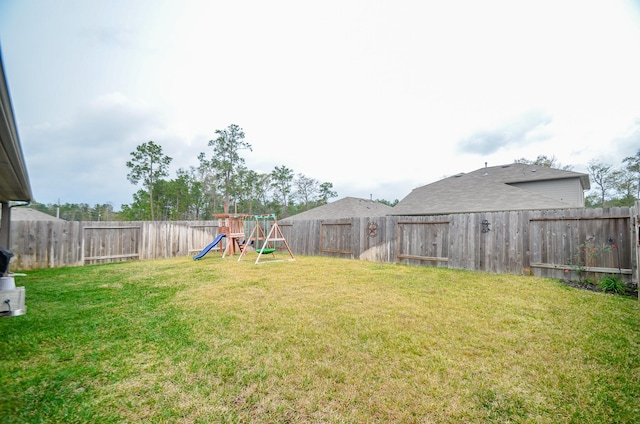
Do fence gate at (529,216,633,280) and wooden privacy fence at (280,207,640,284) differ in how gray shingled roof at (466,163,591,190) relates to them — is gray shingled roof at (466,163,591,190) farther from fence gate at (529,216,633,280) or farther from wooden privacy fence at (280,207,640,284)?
fence gate at (529,216,633,280)

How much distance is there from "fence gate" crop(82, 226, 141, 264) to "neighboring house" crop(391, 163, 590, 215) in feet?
41.7

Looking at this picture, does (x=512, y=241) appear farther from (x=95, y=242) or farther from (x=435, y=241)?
(x=95, y=242)

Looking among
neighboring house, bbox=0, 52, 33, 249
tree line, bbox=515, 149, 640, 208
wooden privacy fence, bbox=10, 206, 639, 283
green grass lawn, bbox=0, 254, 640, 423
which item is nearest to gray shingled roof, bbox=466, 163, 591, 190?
wooden privacy fence, bbox=10, 206, 639, 283

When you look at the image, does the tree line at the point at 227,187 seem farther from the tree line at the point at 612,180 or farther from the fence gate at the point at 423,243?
the fence gate at the point at 423,243

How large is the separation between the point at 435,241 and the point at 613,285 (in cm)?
389

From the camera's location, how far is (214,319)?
3373mm

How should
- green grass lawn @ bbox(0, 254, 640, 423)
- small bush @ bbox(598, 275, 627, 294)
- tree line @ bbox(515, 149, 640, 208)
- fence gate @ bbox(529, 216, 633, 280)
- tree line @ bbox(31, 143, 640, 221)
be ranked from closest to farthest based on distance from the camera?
green grass lawn @ bbox(0, 254, 640, 423) → small bush @ bbox(598, 275, 627, 294) → fence gate @ bbox(529, 216, 633, 280) → tree line @ bbox(515, 149, 640, 208) → tree line @ bbox(31, 143, 640, 221)

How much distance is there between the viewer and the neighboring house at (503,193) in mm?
11094

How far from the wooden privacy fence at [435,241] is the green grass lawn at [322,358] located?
1.67 metres

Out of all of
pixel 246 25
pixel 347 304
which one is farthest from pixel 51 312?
pixel 246 25

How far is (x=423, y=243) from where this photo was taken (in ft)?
27.9

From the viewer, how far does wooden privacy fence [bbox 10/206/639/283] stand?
218 inches

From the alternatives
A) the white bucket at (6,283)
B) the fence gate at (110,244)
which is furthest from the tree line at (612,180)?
the white bucket at (6,283)

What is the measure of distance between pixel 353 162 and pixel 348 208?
7274 millimetres
